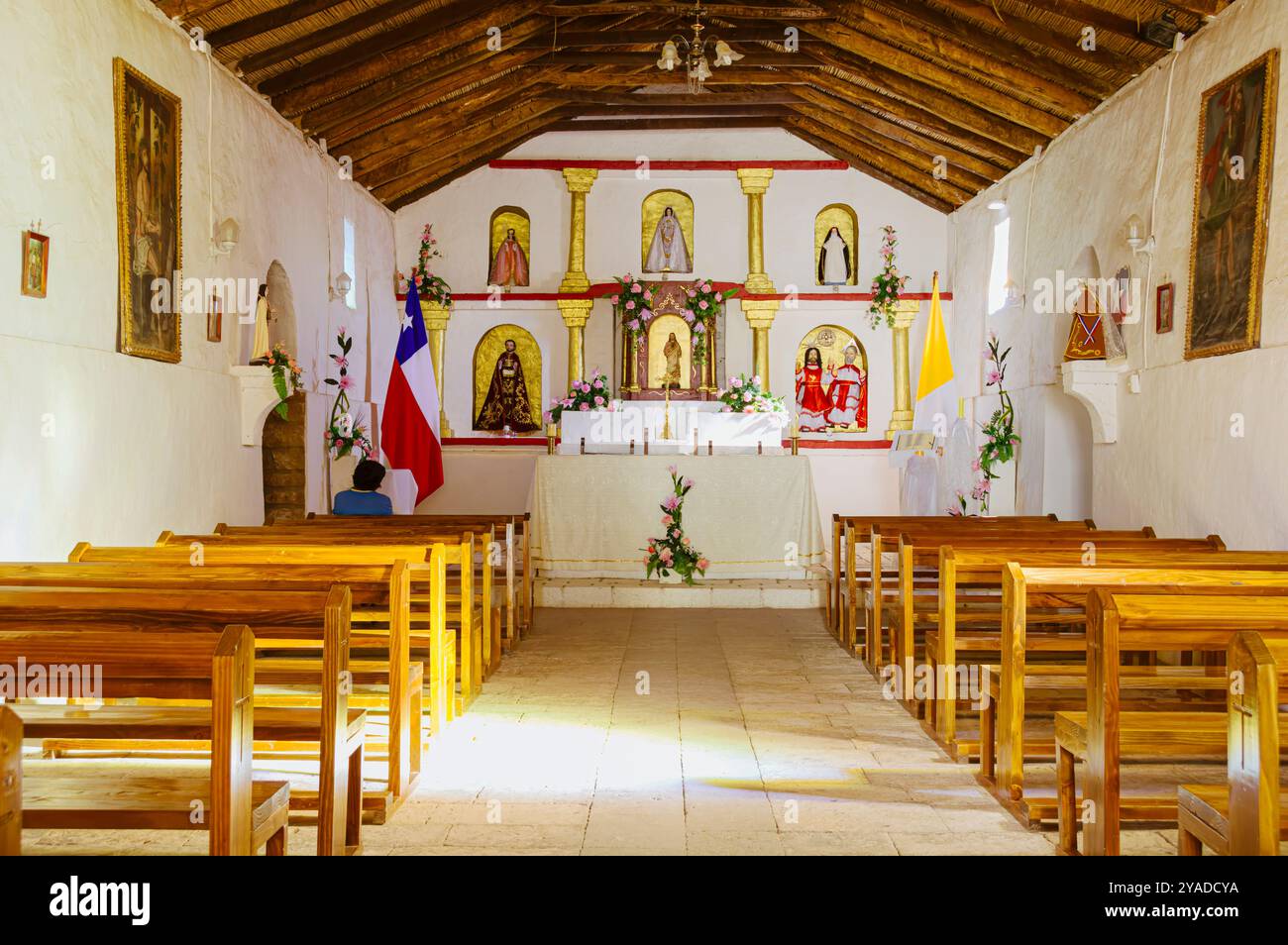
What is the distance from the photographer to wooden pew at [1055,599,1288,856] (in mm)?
3482

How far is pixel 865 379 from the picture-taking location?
15.5 m

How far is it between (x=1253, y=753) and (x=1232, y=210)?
226 inches

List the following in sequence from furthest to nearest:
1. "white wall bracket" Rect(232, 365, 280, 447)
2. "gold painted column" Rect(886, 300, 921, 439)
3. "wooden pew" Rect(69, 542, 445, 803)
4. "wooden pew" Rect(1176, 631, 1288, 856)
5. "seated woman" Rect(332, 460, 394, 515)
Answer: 1. "gold painted column" Rect(886, 300, 921, 439)
2. "white wall bracket" Rect(232, 365, 280, 447)
3. "seated woman" Rect(332, 460, 394, 515)
4. "wooden pew" Rect(69, 542, 445, 803)
5. "wooden pew" Rect(1176, 631, 1288, 856)

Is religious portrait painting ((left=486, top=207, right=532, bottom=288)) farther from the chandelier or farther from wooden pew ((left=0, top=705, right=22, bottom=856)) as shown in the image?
wooden pew ((left=0, top=705, right=22, bottom=856))

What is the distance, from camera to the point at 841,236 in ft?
51.3

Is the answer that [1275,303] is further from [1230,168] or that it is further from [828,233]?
[828,233]

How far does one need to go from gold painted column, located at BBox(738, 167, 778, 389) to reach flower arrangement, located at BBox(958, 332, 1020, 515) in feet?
10.8

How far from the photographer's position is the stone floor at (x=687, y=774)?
13.5 feet

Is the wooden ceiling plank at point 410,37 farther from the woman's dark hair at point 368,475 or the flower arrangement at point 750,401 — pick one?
A: the flower arrangement at point 750,401

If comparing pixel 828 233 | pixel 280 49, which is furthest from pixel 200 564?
pixel 828 233

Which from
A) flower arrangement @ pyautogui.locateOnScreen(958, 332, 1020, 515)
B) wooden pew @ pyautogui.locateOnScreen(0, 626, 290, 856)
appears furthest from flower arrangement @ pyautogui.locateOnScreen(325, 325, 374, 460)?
wooden pew @ pyautogui.locateOnScreen(0, 626, 290, 856)

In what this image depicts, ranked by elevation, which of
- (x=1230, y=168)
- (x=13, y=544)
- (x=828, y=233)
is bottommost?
(x=13, y=544)

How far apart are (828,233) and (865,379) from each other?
2.02 metres

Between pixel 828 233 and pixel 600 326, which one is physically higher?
pixel 828 233
